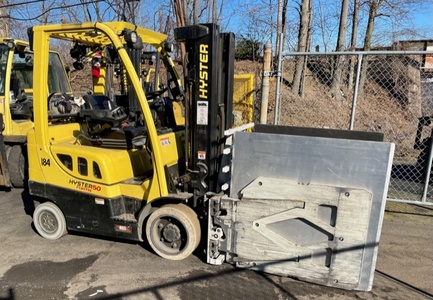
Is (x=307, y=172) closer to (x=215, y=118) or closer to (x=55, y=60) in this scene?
(x=215, y=118)

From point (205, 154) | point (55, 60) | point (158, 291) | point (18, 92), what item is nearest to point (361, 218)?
point (205, 154)

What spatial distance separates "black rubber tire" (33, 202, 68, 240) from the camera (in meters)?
4.17

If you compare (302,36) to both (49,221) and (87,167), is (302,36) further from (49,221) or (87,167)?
(49,221)

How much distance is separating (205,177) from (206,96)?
0.90 metres

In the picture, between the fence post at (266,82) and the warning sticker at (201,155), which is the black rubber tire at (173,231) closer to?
the warning sticker at (201,155)

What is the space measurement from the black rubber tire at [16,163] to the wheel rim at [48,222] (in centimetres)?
238

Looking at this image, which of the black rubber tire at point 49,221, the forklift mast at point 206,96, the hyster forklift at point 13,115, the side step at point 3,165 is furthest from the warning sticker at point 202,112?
the side step at point 3,165

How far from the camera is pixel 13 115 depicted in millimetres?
6418

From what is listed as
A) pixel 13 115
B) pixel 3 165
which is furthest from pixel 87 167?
pixel 13 115

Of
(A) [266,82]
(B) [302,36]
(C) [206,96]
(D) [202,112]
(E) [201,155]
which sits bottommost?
(E) [201,155]

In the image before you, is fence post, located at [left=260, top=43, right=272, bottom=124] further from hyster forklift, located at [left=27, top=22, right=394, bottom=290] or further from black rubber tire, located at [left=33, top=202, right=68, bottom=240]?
black rubber tire, located at [left=33, top=202, right=68, bottom=240]

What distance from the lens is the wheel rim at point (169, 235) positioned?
3.68 metres

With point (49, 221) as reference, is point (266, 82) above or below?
above

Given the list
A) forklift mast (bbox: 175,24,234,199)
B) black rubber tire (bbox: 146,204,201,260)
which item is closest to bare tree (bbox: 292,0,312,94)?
forklift mast (bbox: 175,24,234,199)
